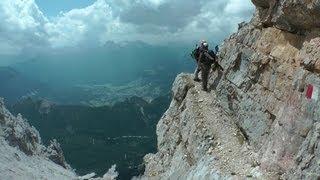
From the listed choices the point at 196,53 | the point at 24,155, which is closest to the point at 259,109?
the point at 196,53

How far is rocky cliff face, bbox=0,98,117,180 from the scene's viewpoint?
85.8 metres

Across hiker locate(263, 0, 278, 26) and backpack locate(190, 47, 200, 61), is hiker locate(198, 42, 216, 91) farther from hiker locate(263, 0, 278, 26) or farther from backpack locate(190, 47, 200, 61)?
hiker locate(263, 0, 278, 26)

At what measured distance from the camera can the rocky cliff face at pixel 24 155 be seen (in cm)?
8582

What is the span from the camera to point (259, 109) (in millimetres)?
35938

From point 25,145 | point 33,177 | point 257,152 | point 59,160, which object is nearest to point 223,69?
point 257,152

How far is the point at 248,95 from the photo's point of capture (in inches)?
1517

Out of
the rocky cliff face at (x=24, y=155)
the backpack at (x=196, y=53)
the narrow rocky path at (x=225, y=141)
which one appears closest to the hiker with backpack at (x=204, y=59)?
the backpack at (x=196, y=53)

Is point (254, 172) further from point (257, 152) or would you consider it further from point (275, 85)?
point (275, 85)

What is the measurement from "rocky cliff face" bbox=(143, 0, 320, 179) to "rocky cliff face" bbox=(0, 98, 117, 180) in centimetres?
4067

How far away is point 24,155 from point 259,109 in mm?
79055

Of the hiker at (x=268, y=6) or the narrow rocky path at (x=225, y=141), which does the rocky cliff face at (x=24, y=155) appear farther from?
the hiker at (x=268, y=6)

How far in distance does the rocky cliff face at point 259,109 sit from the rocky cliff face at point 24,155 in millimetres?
40671

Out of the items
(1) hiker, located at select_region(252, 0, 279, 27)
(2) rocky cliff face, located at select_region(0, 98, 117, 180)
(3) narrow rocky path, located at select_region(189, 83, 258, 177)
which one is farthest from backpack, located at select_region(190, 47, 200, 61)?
(2) rocky cliff face, located at select_region(0, 98, 117, 180)

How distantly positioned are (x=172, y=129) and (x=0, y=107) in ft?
227
